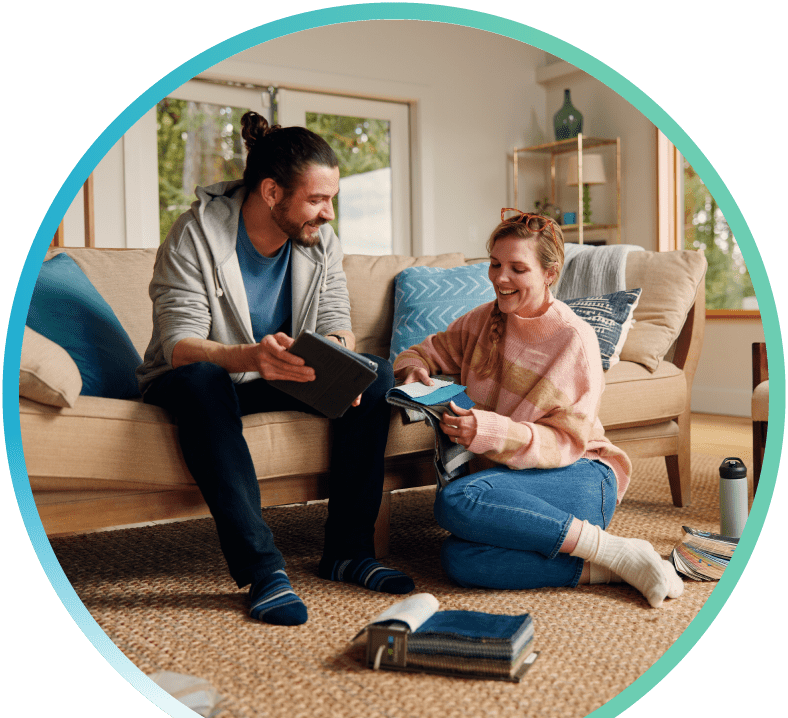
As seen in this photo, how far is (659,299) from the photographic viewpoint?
2.38 meters

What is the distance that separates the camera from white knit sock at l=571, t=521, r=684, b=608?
155 centimetres

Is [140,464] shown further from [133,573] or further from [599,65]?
[599,65]

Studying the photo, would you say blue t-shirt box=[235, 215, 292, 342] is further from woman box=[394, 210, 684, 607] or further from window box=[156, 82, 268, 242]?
window box=[156, 82, 268, 242]

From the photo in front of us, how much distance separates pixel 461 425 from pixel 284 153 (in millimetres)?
698

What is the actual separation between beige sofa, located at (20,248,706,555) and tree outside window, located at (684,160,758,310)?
215cm

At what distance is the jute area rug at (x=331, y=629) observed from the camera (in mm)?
1220

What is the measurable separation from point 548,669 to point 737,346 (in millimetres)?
3396

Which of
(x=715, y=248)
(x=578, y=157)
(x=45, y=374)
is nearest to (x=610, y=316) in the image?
(x=45, y=374)

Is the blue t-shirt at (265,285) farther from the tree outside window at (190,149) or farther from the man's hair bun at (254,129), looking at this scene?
the tree outside window at (190,149)

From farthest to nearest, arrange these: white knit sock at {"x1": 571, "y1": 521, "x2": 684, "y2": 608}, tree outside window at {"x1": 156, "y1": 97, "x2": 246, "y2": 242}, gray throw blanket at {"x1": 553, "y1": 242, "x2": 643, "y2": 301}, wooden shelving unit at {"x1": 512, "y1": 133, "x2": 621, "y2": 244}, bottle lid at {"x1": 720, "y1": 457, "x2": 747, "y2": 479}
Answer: wooden shelving unit at {"x1": 512, "y1": 133, "x2": 621, "y2": 244}
tree outside window at {"x1": 156, "y1": 97, "x2": 246, "y2": 242}
gray throw blanket at {"x1": 553, "y1": 242, "x2": 643, "y2": 301}
bottle lid at {"x1": 720, "y1": 457, "x2": 747, "y2": 479}
white knit sock at {"x1": 571, "y1": 521, "x2": 684, "y2": 608}

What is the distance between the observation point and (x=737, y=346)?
14.0 feet

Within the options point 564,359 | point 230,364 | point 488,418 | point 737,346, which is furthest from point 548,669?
point 737,346

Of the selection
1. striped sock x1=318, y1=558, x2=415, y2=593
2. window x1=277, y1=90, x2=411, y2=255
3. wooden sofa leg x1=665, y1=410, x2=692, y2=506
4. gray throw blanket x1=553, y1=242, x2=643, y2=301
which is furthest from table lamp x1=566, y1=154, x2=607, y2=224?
striped sock x1=318, y1=558, x2=415, y2=593

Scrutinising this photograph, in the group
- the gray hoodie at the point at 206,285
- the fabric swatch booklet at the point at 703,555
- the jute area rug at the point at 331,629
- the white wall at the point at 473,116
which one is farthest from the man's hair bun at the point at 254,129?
the white wall at the point at 473,116
